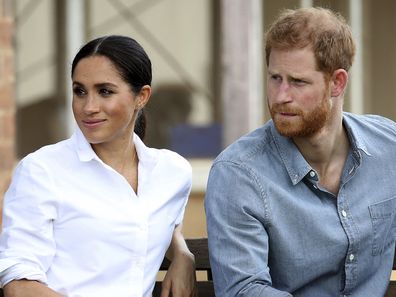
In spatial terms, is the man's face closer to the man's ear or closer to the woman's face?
the man's ear

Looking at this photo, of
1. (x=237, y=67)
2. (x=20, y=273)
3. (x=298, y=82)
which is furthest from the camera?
(x=237, y=67)

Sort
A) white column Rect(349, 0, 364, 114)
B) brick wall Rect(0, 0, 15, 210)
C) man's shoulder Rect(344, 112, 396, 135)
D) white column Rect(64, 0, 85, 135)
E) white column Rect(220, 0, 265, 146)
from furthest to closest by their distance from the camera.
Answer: white column Rect(349, 0, 364, 114) < white column Rect(64, 0, 85, 135) < white column Rect(220, 0, 265, 146) < brick wall Rect(0, 0, 15, 210) < man's shoulder Rect(344, 112, 396, 135)

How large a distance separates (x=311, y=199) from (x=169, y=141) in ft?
12.7

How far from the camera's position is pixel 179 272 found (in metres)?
3.53

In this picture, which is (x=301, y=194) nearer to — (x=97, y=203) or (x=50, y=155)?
(x=97, y=203)

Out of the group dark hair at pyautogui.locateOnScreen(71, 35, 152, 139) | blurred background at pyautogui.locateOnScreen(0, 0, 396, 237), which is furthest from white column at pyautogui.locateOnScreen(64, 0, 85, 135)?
dark hair at pyautogui.locateOnScreen(71, 35, 152, 139)

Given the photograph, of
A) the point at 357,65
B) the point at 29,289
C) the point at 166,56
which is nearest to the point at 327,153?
the point at 29,289

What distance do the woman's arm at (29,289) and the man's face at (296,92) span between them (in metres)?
0.74

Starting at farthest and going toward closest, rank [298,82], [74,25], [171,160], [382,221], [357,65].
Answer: [357,65]
[74,25]
[171,160]
[382,221]
[298,82]

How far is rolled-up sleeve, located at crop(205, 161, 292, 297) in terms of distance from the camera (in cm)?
331

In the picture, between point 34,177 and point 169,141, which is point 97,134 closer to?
point 34,177

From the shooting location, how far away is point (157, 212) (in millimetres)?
3473

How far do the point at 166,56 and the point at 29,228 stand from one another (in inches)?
159

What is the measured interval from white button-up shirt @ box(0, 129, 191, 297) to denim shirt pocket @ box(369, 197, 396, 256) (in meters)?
0.58
